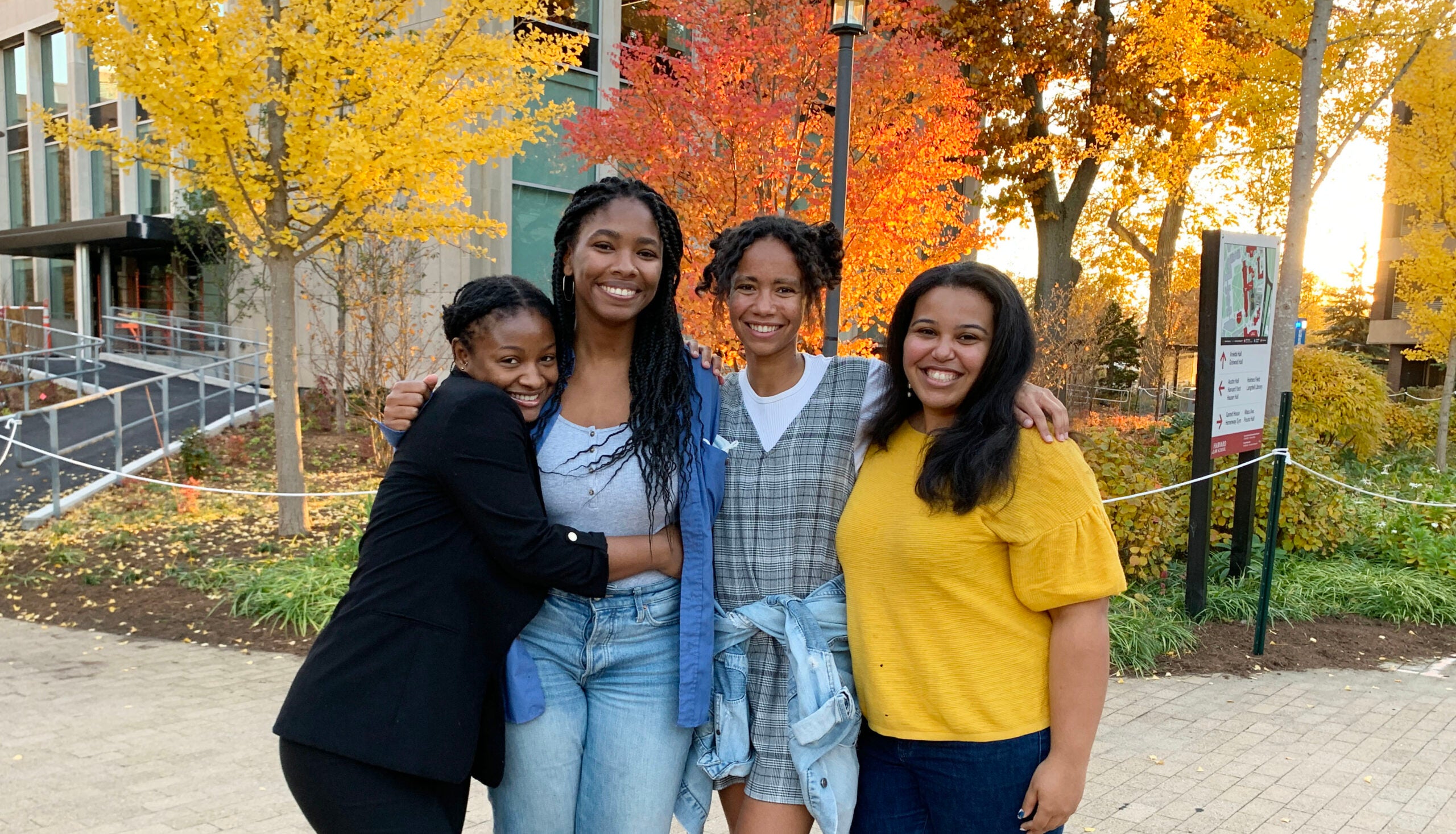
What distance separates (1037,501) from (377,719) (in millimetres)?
1326

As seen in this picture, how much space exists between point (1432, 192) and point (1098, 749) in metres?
13.7

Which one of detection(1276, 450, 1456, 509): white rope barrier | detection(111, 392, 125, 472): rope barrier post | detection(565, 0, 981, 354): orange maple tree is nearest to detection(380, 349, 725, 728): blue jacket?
detection(1276, 450, 1456, 509): white rope barrier

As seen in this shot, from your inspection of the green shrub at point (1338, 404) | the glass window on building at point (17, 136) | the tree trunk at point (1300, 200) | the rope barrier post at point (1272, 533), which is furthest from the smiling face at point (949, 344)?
the glass window on building at point (17, 136)

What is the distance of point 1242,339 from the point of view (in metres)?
6.53

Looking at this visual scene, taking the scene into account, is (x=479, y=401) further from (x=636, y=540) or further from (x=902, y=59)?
(x=902, y=59)

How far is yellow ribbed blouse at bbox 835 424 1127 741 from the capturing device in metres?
1.93

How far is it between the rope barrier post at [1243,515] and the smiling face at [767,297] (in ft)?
18.4

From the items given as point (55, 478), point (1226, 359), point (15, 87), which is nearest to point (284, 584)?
point (55, 478)

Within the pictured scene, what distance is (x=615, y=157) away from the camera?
30.7 ft

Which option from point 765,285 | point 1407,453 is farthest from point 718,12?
point 1407,453

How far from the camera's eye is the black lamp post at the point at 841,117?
294 inches

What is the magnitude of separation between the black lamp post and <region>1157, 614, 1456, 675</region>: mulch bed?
3228mm

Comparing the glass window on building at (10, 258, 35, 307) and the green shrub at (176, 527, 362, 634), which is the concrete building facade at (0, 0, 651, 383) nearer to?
the glass window on building at (10, 258, 35, 307)

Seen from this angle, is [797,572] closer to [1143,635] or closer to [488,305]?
[488,305]
